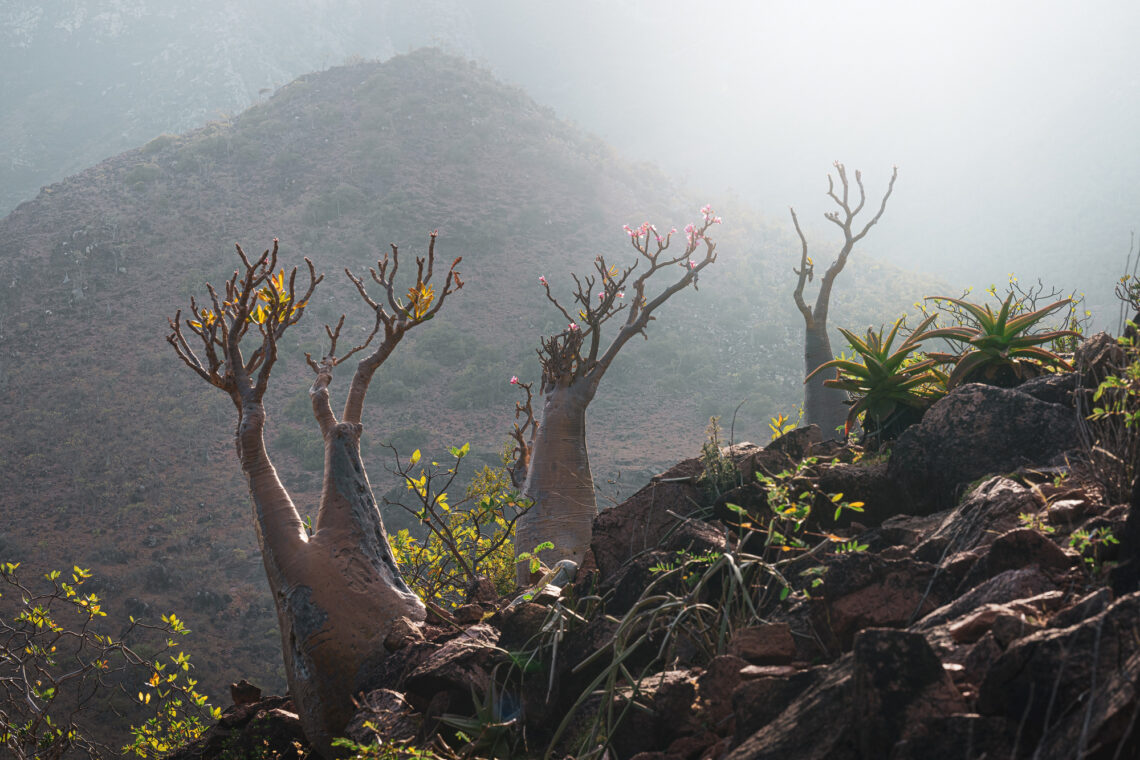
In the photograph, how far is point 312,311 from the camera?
28.2 meters

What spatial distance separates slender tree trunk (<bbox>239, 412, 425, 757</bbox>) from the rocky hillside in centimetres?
21

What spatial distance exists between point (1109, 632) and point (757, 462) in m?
1.77

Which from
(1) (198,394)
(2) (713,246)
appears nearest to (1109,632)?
(2) (713,246)

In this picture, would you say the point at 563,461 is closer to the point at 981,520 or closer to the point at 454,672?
the point at 454,672

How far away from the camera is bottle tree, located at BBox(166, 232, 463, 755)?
275 centimetres

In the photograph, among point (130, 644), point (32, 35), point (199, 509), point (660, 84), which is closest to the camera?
point (130, 644)

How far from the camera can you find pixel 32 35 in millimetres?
63312

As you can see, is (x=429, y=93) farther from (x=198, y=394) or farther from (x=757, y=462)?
(x=757, y=462)

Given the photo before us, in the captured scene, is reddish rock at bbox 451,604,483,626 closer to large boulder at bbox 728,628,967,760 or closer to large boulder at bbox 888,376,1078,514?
large boulder at bbox 888,376,1078,514

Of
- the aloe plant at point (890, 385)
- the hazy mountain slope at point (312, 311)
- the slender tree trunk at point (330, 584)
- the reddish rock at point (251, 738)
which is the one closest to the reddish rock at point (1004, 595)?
the aloe plant at point (890, 385)

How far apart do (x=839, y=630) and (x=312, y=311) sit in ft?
92.9

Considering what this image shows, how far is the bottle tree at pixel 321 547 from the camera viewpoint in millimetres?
2746

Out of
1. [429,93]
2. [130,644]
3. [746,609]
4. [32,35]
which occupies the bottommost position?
[130,644]

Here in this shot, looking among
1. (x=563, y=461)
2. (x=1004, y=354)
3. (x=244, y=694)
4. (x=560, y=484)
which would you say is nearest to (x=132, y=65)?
(x=563, y=461)
